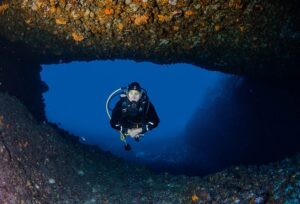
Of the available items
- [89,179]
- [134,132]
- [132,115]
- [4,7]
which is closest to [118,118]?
[132,115]

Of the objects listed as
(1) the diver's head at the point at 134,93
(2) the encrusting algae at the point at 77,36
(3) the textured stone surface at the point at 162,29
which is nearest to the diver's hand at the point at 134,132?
(1) the diver's head at the point at 134,93

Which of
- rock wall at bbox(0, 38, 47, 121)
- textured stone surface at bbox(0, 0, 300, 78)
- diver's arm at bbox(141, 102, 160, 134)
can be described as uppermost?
rock wall at bbox(0, 38, 47, 121)

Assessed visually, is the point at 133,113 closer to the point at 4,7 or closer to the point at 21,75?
the point at 4,7

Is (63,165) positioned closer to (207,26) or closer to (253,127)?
(207,26)

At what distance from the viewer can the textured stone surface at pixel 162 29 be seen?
19.4 ft

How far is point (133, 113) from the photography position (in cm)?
699

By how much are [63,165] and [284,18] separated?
715 centimetres

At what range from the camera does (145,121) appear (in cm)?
714

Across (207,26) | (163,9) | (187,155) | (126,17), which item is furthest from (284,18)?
(187,155)

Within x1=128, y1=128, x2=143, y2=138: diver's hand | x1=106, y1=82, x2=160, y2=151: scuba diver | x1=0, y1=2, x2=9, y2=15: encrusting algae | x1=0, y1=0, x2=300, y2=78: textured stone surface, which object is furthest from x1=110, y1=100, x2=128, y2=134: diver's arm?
x1=0, y1=2, x2=9, y2=15: encrusting algae

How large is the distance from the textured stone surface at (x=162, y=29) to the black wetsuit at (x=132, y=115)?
172 centimetres

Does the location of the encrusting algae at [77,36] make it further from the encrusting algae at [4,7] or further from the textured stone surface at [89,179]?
the textured stone surface at [89,179]

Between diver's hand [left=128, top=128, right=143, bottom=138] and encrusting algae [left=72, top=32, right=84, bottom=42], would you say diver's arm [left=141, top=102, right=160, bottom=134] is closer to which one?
diver's hand [left=128, top=128, right=143, bottom=138]

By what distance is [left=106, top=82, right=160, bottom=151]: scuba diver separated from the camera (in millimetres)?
6897
